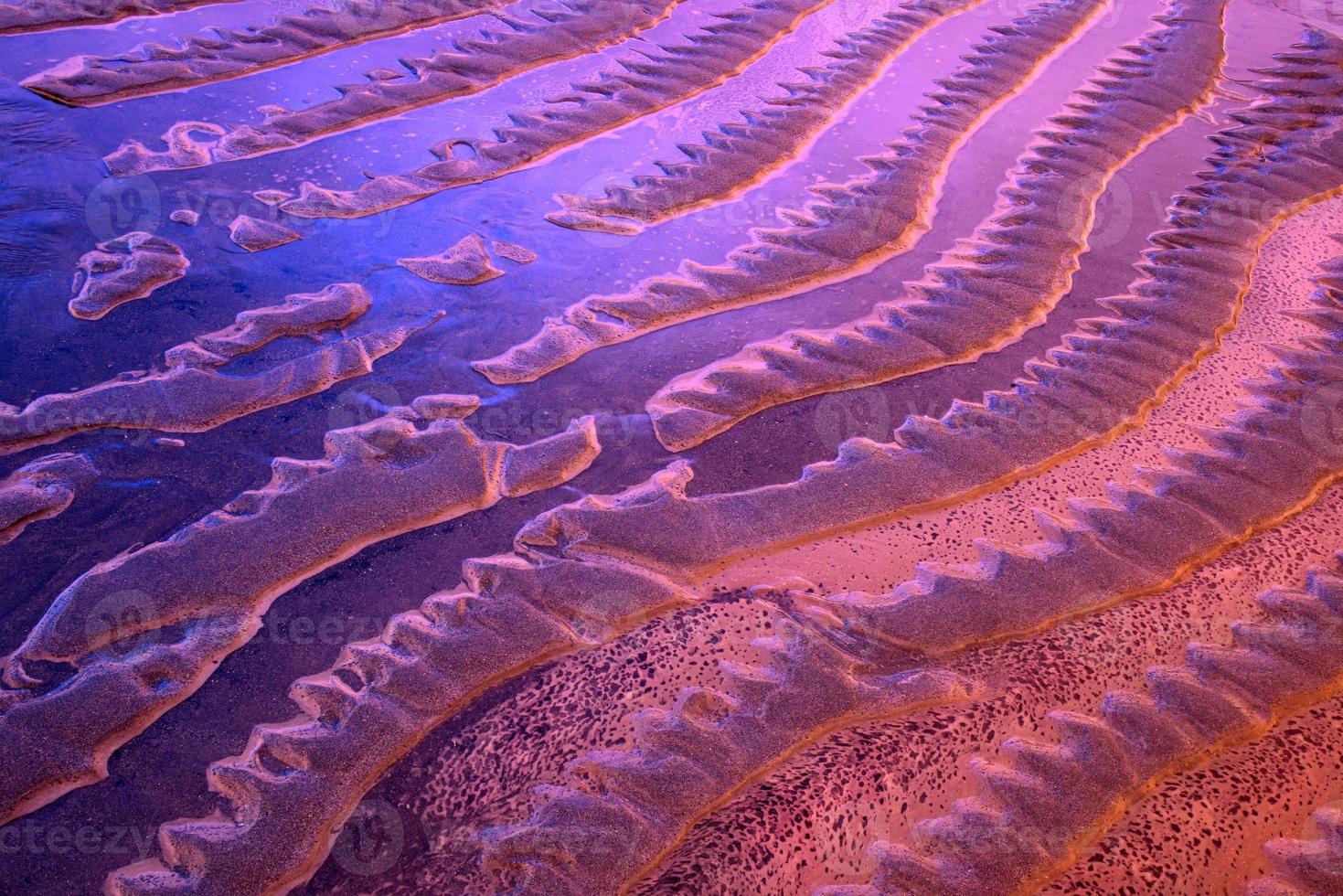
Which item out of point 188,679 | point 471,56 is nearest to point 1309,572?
point 188,679

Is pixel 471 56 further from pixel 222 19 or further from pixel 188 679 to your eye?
pixel 188 679
